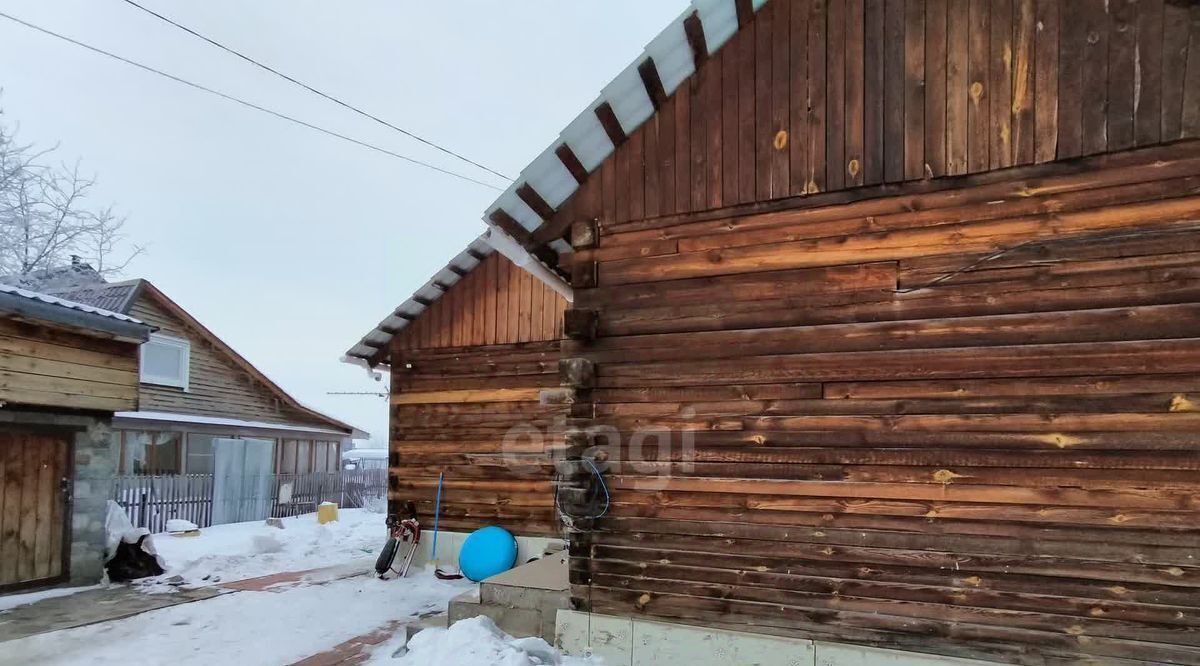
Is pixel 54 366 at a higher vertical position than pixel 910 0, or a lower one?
lower

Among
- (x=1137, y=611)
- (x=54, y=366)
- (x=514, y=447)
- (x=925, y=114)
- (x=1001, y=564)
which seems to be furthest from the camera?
(x=514, y=447)

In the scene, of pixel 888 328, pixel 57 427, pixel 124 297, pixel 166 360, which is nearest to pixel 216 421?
pixel 166 360

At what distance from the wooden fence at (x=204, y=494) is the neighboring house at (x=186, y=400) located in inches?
45.7

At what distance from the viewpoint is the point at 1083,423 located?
4.67m

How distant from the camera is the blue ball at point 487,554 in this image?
10.4m

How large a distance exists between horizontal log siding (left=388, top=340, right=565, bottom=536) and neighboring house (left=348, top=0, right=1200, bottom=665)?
15.3 ft

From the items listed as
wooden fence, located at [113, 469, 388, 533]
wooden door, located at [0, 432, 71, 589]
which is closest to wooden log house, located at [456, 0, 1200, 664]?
wooden door, located at [0, 432, 71, 589]

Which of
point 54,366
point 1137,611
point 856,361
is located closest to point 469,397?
point 54,366

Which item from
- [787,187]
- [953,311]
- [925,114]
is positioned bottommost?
[953,311]

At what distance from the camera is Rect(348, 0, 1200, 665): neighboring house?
A: 4.56m

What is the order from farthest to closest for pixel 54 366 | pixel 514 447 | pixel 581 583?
1. pixel 514 447
2. pixel 54 366
3. pixel 581 583

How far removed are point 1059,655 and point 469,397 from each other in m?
8.60

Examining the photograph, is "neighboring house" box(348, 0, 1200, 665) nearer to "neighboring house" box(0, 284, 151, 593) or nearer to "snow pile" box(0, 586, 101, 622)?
"neighboring house" box(0, 284, 151, 593)

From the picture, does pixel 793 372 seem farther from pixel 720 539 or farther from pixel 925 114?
pixel 925 114
